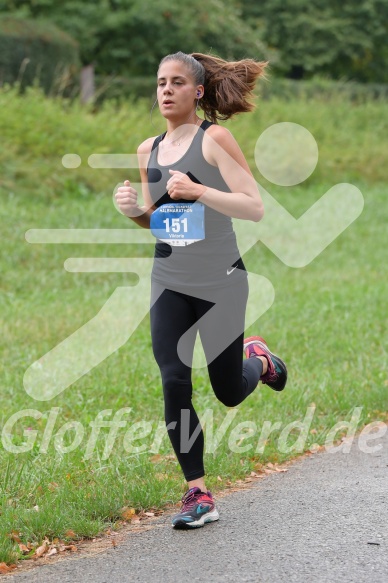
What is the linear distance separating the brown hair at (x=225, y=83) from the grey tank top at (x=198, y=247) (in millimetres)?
177

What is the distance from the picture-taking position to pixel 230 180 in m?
4.52

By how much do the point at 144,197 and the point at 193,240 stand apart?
15.4 inches

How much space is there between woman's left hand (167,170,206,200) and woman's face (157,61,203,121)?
15.5 inches

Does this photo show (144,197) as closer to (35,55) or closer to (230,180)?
(230,180)

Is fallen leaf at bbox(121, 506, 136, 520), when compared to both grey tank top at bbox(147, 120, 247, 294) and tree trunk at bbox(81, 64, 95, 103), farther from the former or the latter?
tree trunk at bbox(81, 64, 95, 103)

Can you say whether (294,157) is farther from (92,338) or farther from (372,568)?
(372,568)

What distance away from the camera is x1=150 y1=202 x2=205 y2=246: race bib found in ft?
14.8

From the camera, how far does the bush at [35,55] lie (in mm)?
18984

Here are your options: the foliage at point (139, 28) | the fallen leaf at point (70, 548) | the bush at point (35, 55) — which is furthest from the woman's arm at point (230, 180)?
the foliage at point (139, 28)

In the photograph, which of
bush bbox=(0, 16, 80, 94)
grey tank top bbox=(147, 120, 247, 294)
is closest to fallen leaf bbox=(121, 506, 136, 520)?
grey tank top bbox=(147, 120, 247, 294)

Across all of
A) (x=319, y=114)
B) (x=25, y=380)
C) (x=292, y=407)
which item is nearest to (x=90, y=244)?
(x=25, y=380)

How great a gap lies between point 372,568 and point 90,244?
354 inches

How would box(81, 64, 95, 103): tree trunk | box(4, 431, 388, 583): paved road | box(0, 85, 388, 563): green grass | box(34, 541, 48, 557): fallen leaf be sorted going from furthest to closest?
box(81, 64, 95, 103): tree trunk, box(0, 85, 388, 563): green grass, box(34, 541, 48, 557): fallen leaf, box(4, 431, 388, 583): paved road

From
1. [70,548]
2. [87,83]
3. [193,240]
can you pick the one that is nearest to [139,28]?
[87,83]
